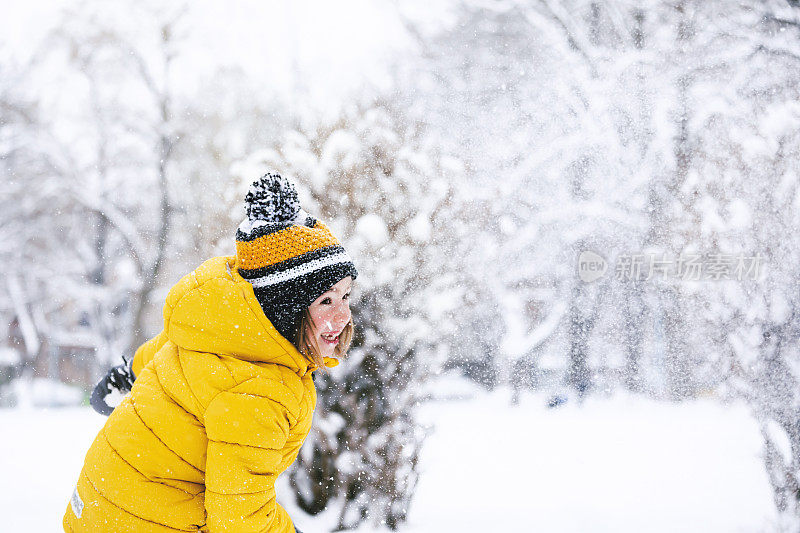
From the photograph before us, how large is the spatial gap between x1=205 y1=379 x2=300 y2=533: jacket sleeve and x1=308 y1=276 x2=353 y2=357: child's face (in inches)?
4.4

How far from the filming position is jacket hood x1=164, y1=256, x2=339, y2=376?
26.4 inches

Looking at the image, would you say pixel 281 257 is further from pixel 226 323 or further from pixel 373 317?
pixel 373 317

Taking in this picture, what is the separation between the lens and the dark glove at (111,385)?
0.98m

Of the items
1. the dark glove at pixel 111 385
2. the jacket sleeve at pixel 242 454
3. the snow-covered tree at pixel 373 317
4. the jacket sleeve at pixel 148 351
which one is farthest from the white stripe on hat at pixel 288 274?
the snow-covered tree at pixel 373 317

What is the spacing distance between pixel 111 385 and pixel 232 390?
476 mm

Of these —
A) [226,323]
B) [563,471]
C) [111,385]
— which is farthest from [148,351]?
[563,471]

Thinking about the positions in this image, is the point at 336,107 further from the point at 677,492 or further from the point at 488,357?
the point at 677,492

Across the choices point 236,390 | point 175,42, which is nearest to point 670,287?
point 236,390

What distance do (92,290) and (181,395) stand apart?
13.5 feet

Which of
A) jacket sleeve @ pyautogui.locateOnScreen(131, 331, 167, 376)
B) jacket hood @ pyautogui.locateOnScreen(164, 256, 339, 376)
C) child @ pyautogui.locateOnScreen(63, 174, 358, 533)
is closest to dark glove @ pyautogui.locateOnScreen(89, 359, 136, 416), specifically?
jacket sleeve @ pyautogui.locateOnScreen(131, 331, 167, 376)

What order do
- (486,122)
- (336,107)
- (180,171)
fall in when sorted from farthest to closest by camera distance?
(180,171) < (486,122) < (336,107)

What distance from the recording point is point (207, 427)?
64 centimetres

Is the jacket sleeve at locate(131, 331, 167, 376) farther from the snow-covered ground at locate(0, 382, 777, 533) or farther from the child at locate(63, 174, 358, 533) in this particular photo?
the snow-covered ground at locate(0, 382, 777, 533)

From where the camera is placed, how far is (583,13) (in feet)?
8.75
